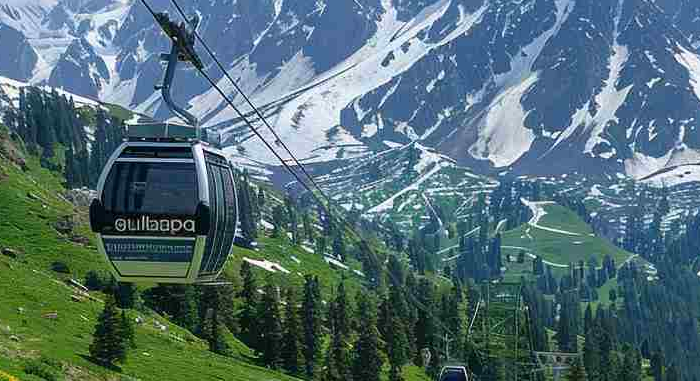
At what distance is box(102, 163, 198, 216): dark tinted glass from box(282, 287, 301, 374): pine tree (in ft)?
335

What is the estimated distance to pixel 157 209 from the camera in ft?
112

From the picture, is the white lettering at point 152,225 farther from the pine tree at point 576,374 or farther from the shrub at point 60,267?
the pine tree at point 576,374

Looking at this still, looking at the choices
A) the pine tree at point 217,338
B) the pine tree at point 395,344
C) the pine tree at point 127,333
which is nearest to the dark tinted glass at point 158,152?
the pine tree at point 127,333

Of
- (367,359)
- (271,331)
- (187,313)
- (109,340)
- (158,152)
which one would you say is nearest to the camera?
(158,152)

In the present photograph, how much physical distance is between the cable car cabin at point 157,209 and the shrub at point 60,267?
4246 inches

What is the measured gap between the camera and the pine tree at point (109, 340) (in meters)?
91.3

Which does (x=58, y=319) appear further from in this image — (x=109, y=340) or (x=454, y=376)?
(x=454, y=376)

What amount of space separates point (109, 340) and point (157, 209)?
60636 mm

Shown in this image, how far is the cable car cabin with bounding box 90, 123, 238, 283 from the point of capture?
3397cm

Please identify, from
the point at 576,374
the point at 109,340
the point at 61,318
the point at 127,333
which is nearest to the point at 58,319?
the point at 61,318

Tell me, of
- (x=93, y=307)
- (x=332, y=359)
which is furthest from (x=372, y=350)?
(x=93, y=307)

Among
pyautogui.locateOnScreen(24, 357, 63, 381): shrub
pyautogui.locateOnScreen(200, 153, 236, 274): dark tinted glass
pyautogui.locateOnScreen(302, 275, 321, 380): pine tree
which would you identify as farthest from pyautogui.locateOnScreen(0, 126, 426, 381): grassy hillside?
pyautogui.locateOnScreen(200, 153, 236, 274): dark tinted glass

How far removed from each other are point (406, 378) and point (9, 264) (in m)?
59.4

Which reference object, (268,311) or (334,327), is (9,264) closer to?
(268,311)
